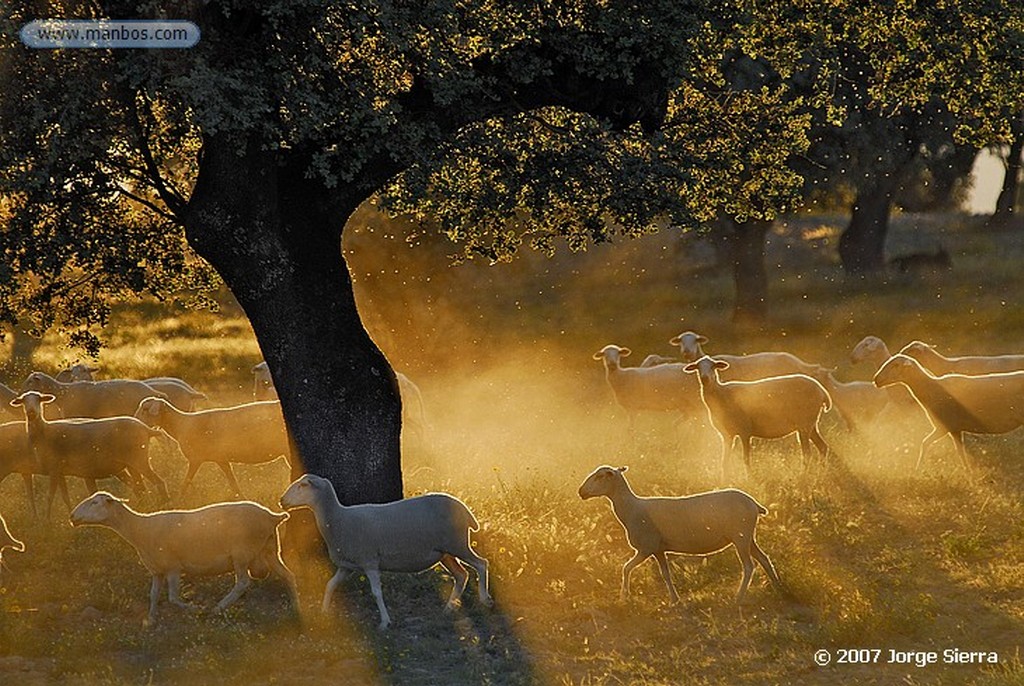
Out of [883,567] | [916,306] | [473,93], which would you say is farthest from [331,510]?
[916,306]

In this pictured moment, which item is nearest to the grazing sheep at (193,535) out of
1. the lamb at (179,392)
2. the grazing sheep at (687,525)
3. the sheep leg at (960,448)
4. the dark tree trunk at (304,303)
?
the dark tree trunk at (304,303)

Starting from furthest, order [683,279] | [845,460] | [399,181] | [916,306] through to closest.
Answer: [683,279] → [916,306] → [845,460] → [399,181]

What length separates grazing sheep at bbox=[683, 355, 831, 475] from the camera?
2047 cm

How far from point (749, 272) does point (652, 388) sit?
769 inches

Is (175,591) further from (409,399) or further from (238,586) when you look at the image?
(409,399)

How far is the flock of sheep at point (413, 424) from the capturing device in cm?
1447

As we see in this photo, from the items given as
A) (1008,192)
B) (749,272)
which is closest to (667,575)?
(749,272)

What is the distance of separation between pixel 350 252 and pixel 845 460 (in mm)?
18277

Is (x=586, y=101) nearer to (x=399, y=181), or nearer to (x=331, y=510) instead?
(x=399, y=181)

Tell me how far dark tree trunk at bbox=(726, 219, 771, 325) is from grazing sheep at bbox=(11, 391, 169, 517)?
26.9 meters

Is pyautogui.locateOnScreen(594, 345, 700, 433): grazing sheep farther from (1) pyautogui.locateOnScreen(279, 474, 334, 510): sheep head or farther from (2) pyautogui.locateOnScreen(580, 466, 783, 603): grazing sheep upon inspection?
(1) pyautogui.locateOnScreen(279, 474, 334, 510): sheep head

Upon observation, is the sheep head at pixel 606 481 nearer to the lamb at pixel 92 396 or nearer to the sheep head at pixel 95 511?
the sheep head at pixel 95 511

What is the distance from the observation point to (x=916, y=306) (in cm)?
4303

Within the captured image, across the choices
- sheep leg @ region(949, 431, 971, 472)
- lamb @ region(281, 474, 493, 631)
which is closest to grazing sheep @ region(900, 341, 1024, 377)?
sheep leg @ region(949, 431, 971, 472)
